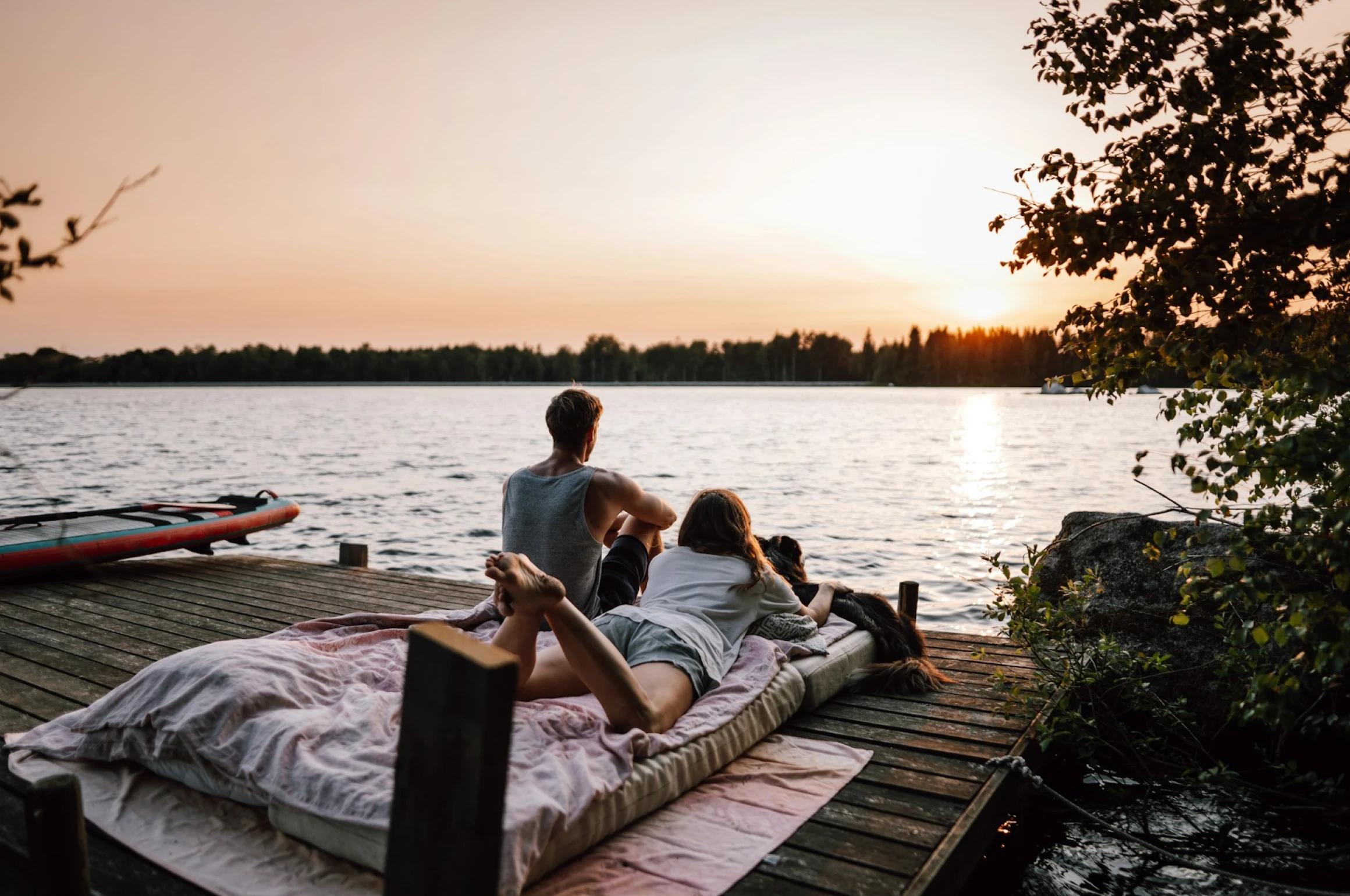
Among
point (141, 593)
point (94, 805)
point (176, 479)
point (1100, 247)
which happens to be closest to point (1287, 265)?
point (1100, 247)

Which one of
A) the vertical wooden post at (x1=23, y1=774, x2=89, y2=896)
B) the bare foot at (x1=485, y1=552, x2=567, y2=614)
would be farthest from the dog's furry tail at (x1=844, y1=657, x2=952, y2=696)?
the vertical wooden post at (x1=23, y1=774, x2=89, y2=896)

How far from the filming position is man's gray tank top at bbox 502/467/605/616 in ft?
15.5

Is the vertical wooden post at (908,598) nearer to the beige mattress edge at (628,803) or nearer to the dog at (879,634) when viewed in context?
the dog at (879,634)

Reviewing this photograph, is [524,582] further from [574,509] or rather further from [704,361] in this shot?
[704,361]

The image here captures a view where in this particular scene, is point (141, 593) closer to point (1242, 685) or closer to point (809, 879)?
point (809, 879)

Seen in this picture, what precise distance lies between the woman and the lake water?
1674mm

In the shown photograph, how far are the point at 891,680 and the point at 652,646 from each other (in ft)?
5.78

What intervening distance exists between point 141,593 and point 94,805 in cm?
468

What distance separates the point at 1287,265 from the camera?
120 inches

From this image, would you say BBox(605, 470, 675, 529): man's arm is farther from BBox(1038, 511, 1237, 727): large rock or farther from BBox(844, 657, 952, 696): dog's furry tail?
BBox(1038, 511, 1237, 727): large rock

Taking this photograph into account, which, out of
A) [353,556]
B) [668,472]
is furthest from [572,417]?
[668,472]

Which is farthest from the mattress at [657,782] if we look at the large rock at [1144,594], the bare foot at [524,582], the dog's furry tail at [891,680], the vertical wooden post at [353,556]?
the vertical wooden post at [353,556]

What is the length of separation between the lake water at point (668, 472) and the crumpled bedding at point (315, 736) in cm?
95

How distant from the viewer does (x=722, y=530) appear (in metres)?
4.45
